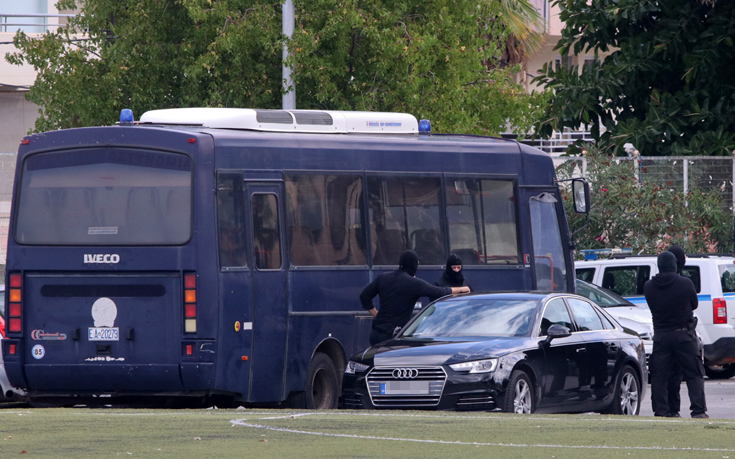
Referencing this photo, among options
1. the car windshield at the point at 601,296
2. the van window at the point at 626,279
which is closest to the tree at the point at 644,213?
the van window at the point at 626,279

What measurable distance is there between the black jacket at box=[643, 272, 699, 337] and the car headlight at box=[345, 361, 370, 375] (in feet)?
9.61

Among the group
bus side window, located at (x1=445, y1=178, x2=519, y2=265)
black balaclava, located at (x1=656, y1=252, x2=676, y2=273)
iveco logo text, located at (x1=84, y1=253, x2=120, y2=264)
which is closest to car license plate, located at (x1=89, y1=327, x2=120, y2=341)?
iveco logo text, located at (x1=84, y1=253, x2=120, y2=264)

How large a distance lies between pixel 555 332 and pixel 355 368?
187 cm

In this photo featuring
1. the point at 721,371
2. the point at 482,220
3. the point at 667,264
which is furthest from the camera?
the point at 721,371

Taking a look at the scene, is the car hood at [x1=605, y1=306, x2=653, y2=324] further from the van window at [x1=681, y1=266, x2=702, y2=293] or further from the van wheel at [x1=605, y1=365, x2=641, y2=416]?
the van wheel at [x1=605, y1=365, x2=641, y2=416]

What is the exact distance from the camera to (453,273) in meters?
13.9

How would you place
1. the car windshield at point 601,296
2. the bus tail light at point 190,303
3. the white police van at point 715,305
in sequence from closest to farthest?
the bus tail light at point 190,303 < the white police van at point 715,305 < the car windshield at point 601,296

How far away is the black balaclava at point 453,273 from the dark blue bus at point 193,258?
68 centimetres

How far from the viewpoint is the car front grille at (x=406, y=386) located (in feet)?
37.8

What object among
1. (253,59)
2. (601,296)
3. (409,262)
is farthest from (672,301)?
(253,59)

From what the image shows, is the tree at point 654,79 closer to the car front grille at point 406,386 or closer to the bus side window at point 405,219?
the bus side window at point 405,219

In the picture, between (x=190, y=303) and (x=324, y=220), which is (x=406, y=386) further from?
(x=324, y=220)

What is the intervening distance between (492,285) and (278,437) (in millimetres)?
6064

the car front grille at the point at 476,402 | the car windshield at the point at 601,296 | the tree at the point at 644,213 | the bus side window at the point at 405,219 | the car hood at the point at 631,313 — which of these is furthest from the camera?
the tree at the point at 644,213
